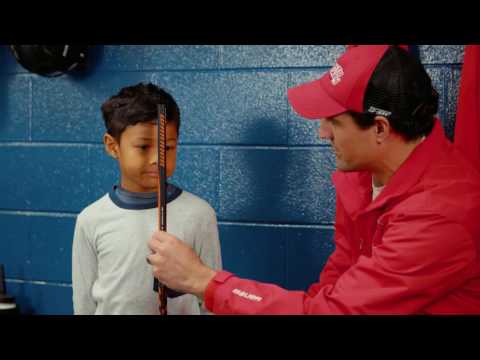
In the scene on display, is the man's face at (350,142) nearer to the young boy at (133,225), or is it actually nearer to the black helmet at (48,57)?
the young boy at (133,225)

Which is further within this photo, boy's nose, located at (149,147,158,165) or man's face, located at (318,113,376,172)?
boy's nose, located at (149,147,158,165)

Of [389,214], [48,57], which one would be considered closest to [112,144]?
[48,57]

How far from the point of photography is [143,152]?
1.72m

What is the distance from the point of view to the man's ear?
58.2 inches

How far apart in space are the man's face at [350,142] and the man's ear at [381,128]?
0.04 ft

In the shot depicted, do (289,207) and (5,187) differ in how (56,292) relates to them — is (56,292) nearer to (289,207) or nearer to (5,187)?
(5,187)

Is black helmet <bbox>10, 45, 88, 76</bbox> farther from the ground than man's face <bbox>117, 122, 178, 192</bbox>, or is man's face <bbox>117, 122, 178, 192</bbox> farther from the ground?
black helmet <bbox>10, 45, 88, 76</bbox>

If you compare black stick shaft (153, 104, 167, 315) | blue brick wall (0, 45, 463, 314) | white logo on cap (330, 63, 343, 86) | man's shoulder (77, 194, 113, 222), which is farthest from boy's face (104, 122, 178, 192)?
white logo on cap (330, 63, 343, 86)

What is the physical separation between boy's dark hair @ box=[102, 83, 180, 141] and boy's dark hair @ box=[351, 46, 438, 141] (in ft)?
1.87

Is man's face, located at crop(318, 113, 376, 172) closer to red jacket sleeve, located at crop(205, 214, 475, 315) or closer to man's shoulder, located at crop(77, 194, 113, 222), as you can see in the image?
red jacket sleeve, located at crop(205, 214, 475, 315)

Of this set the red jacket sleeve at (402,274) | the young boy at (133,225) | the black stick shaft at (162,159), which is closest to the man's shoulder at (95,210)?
the young boy at (133,225)

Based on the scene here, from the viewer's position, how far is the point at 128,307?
171 cm

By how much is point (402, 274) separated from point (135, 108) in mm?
842

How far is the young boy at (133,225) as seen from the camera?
1718 mm
